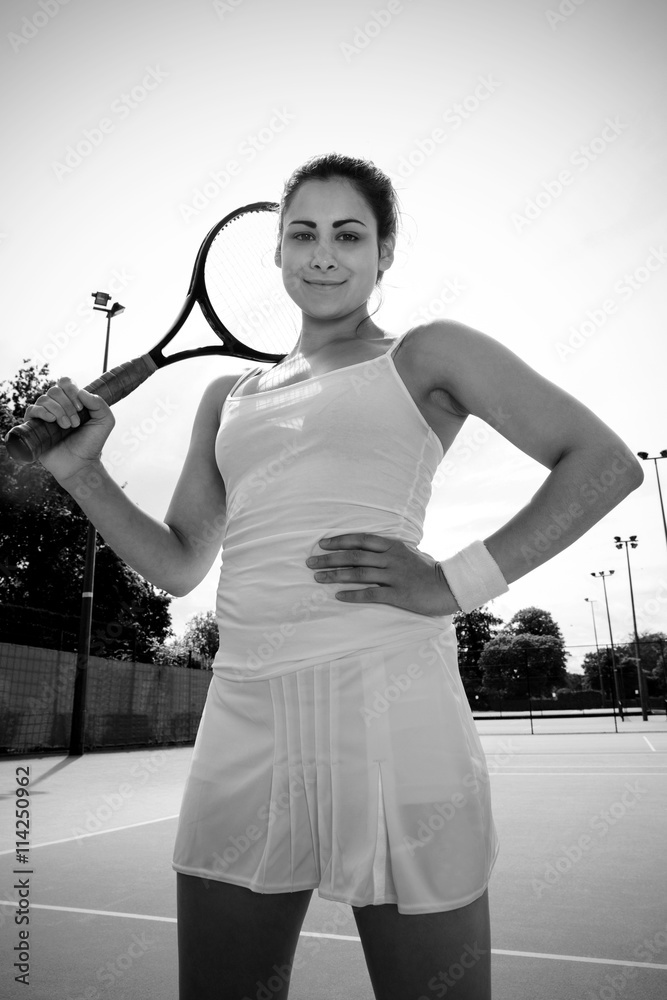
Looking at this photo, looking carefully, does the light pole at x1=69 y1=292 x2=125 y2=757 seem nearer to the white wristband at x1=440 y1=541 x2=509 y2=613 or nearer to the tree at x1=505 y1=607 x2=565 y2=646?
the white wristband at x1=440 y1=541 x2=509 y2=613

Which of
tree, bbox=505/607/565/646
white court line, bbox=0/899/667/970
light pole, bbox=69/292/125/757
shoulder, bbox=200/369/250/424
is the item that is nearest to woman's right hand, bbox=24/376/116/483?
shoulder, bbox=200/369/250/424

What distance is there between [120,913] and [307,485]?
3207 mm

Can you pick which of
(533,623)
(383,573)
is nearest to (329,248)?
(383,573)

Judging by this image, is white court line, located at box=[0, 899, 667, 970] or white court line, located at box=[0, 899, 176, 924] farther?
white court line, located at box=[0, 899, 176, 924]

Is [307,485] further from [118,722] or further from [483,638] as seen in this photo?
[483,638]

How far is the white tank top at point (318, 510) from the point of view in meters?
1.26

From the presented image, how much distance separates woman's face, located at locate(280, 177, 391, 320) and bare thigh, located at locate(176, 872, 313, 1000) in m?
1.05

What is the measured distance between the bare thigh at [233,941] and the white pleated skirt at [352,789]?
3 cm

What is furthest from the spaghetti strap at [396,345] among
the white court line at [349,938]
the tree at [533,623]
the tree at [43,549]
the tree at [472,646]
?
the tree at [533,623]

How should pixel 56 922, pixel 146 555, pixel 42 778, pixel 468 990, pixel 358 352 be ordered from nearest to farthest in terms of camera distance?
pixel 468 990 → pixel 358 352 → pixel 146 555 → pixel 56 922 → pixel 42 778

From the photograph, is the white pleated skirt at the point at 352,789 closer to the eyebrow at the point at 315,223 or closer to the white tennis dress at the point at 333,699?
the white tennis dress at the point at 333,699

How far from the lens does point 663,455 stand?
85.8 feet

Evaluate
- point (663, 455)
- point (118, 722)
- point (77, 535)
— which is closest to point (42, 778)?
point (118, 722)

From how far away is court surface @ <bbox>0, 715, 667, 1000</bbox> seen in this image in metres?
2.81
